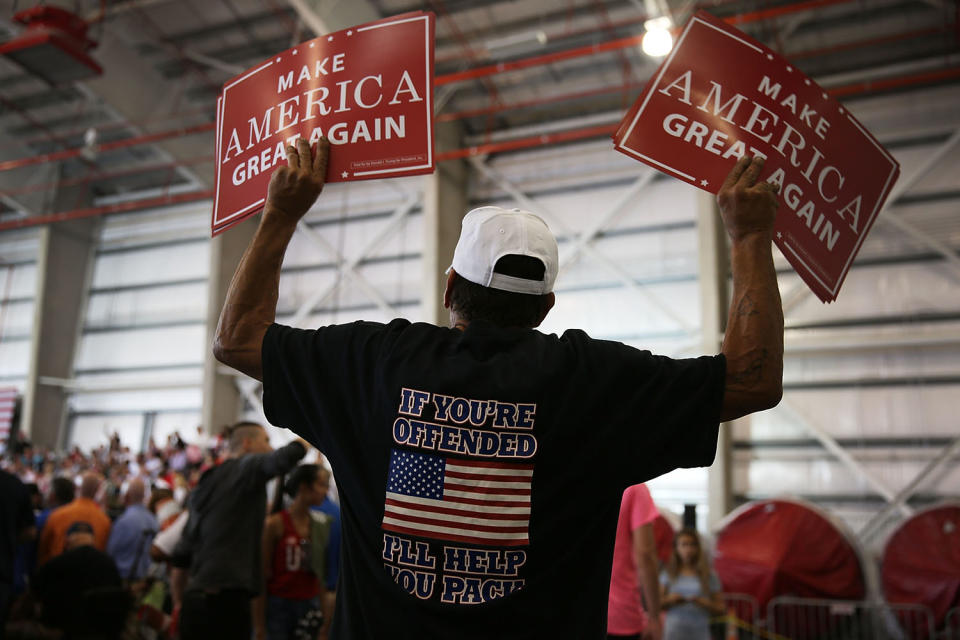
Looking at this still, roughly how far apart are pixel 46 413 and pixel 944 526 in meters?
16.8

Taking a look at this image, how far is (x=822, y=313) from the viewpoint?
11773 mm

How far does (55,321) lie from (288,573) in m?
14.7

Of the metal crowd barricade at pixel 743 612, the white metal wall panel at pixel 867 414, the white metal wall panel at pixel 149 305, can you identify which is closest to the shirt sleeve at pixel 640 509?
the metal crowd barricade at pixel 743 612

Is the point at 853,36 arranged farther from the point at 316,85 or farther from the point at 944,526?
the point at 316,85

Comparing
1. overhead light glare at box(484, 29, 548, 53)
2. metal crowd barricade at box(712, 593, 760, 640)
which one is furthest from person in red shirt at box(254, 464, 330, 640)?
overhead light glare at box(484, 29, 548, 53)

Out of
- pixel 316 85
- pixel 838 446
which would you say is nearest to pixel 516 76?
pixel 838 446

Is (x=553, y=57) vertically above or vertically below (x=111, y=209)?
above

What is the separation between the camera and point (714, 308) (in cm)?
1157

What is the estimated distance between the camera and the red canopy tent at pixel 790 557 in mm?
→ 9109

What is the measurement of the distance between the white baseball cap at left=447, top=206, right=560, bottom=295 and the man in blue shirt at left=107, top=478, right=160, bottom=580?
6.44 metres

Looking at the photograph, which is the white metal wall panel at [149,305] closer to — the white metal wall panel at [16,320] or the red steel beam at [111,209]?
the white metal wall panel at [16,320]

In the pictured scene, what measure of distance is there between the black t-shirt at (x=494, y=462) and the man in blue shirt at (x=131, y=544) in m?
6.33

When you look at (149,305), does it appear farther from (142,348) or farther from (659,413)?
(659,413)

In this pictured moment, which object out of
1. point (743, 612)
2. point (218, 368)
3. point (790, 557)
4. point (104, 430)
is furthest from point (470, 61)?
point (104, 430)
